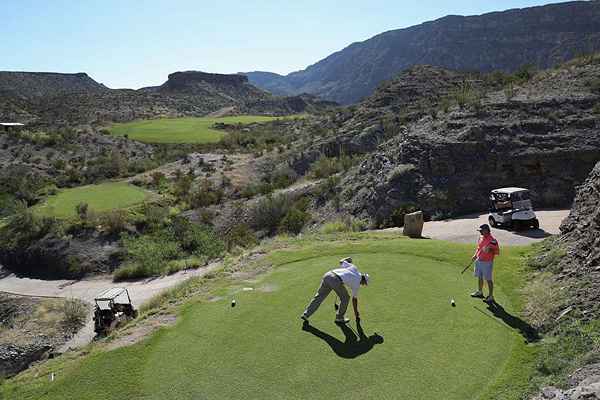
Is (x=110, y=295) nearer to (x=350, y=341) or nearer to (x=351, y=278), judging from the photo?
(x=351, y=278)

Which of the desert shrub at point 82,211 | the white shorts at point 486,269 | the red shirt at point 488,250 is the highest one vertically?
the red shirt at point 488,250

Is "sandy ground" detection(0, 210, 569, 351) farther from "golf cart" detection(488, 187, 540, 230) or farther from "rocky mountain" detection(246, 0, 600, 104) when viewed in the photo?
"rocky mountain" detection(246, 0, 600, 104)

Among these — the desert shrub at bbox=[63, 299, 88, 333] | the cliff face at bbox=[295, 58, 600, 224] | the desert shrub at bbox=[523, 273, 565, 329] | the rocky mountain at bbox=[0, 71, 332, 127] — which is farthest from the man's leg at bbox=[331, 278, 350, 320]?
the rocky mountain at bbox=[0, 71, 332, 127]

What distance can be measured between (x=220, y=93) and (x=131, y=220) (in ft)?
315

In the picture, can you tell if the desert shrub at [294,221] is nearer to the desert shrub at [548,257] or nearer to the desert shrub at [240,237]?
the desert shrub at [240,237]

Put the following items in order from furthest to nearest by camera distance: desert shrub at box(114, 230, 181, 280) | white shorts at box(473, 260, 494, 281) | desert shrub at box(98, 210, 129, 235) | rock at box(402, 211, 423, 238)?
desert shrub at box(98, 210, 129, 235) < desert shrub at box(114, 230, 181, 280) < rock at box(402, 211, 423, 238) < white shorts at box(473, 260, 494, 281)

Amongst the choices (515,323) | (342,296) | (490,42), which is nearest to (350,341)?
(342,296)

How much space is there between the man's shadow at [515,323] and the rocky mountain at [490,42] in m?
100

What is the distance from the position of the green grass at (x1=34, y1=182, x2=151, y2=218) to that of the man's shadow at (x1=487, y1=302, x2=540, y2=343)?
1065 inches

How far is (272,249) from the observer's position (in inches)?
663

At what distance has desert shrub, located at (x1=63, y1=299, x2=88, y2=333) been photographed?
19.4 meters

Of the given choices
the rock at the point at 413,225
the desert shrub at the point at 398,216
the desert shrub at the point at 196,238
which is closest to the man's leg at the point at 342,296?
the rock at the point at 413,225

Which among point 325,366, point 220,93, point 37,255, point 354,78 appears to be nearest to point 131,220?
point 37,255

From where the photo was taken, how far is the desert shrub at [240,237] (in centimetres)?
2591
